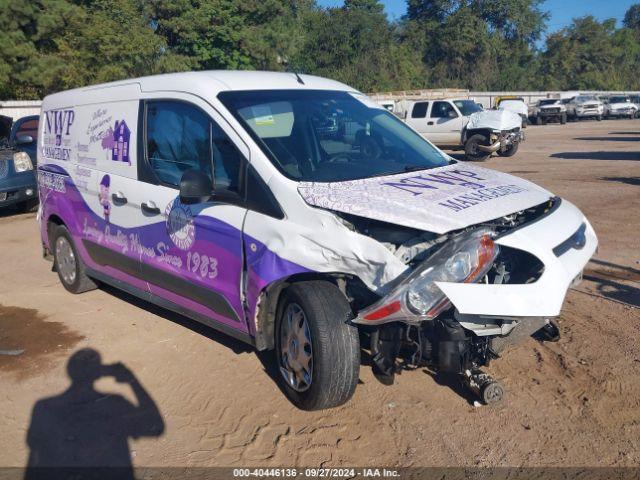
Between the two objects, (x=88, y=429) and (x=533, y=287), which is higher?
(x=533, y=287)

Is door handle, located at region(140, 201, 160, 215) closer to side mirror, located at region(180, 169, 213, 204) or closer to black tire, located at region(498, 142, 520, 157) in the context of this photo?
side mirror, located at region(180, 169, 213, 204)

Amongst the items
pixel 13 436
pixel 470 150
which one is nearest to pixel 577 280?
pixel 13 436

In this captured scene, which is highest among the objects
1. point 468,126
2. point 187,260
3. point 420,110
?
point 420,110

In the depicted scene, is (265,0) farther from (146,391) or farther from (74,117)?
(146,391)

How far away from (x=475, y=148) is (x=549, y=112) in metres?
23.7

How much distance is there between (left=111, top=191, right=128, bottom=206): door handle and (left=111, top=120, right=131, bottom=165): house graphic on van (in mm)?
267

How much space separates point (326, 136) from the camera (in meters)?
4.51

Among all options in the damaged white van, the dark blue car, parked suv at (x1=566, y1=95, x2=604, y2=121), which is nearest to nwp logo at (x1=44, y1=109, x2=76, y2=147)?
the damaged white van

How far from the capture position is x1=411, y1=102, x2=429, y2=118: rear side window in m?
21.9

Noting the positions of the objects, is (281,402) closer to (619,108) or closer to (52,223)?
(52,223)

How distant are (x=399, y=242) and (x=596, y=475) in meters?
1.55

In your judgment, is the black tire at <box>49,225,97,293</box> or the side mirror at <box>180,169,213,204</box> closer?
the side mirror at <box>180,169,213,204</box>

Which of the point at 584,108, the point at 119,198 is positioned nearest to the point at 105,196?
the point at 119,198

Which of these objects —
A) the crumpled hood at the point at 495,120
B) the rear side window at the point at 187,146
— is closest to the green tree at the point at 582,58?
the crumpled hood at the point at 495,120
